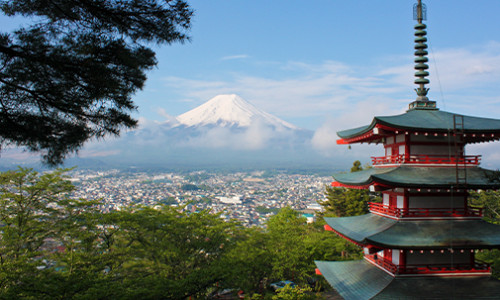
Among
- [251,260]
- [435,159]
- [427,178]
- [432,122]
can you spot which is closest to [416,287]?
[427,178]

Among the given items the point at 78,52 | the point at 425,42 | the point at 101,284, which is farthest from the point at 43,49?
the point at 425,42

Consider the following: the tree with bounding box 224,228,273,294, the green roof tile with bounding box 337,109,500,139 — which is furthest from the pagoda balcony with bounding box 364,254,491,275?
the tree with bounding box 224,228,273,294

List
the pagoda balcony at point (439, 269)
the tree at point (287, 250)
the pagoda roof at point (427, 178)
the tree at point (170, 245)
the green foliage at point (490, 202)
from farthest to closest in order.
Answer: the green foliage at point (490, 202)
the tree at point (287, 250)
the tree at point (170, 245)
the pagoda balcony at point (439, 269)
the pagoda roof at point (427, 178)

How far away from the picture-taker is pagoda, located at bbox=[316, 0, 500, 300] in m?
8.64

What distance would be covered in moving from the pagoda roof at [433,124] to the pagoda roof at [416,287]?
3.94m

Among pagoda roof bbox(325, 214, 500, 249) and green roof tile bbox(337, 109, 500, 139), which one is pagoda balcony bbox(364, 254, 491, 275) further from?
green roof tile bbox(337, 109, 500, 139)

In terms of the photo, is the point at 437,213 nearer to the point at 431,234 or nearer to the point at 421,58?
the point at 431,234

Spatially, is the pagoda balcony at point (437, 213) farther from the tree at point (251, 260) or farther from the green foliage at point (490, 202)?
the green foliage at point (490, 202)

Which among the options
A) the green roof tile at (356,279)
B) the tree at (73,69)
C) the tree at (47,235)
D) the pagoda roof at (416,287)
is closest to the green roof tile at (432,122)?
the pagoda roof at (416,287)

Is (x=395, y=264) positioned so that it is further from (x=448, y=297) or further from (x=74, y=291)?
(x=74, y=291)

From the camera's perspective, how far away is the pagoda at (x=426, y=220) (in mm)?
8641

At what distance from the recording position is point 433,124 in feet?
31.3

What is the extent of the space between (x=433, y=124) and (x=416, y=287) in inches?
178

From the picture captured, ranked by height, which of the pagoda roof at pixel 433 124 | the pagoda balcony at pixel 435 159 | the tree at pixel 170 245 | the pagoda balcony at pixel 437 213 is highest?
the pagoda roof at pixel 433 124
